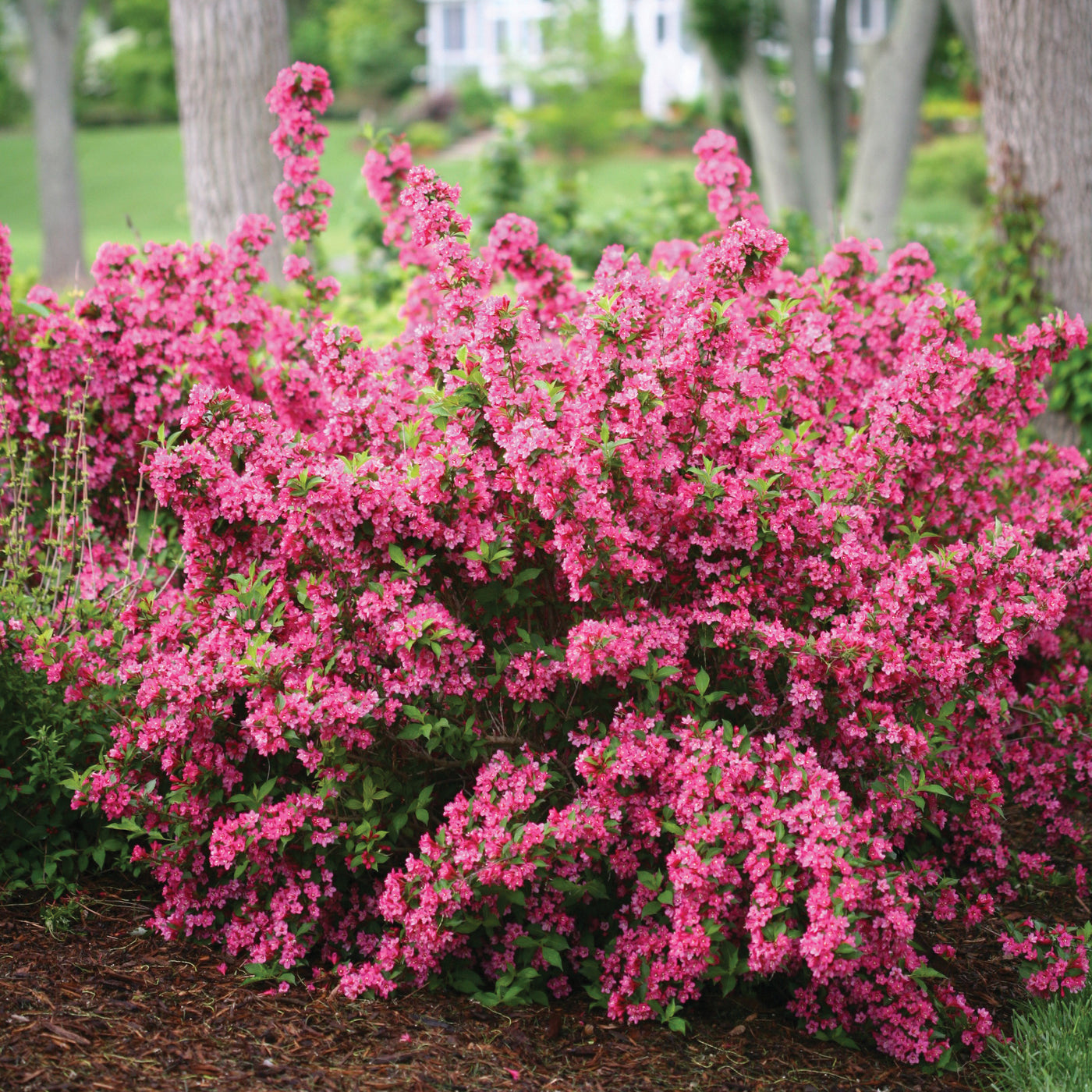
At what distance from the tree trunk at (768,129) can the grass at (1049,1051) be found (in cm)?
1108

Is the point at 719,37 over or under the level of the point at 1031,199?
over

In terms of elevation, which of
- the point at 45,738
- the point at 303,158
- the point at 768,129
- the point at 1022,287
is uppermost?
the point at 768,129

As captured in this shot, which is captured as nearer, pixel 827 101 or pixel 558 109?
pixel 827 101

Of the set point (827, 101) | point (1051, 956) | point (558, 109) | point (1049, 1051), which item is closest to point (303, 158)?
point (1051, 956)

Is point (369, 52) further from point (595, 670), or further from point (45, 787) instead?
point (595, 670)

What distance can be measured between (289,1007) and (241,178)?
5.46 meters

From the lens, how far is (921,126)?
127 feet

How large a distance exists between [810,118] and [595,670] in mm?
11140

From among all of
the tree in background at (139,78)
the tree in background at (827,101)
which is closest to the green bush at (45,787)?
the tree in background at (827,101)

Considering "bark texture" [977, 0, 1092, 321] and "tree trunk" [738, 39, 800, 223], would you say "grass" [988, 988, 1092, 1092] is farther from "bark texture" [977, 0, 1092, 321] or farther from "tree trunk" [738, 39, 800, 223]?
"tree trunk" [738, 39, 800, 223]

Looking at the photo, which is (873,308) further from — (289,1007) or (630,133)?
(630,133)

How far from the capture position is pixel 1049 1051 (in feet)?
9.53

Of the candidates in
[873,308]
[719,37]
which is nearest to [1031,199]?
[873,308]

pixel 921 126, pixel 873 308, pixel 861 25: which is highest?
pixel 861 25
